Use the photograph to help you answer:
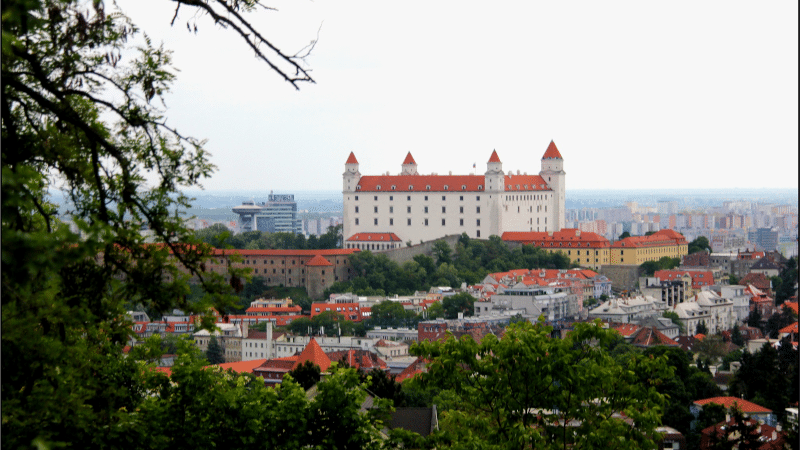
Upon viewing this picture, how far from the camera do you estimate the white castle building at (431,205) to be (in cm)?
6475

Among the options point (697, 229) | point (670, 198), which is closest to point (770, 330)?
point (697, 229)

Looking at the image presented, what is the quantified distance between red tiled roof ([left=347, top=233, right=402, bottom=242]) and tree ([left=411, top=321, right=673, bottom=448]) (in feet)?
181

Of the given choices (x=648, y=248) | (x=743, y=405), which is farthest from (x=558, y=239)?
(x=743, y=405)

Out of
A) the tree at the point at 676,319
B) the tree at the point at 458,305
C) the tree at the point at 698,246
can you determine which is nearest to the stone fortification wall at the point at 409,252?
the tree at the point at 458,305

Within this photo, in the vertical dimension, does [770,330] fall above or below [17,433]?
below

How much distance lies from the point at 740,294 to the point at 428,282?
16133 millimetres

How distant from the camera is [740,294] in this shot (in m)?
59.2

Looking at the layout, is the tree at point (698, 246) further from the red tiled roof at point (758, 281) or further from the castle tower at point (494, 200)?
the castle tower at point (494, 200)

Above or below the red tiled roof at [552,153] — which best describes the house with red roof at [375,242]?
below

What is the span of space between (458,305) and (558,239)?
16.4m

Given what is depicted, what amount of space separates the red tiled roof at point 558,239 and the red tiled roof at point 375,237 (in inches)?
243

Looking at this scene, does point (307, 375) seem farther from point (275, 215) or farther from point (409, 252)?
point (275, 215)

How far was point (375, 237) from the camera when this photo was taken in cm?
6412

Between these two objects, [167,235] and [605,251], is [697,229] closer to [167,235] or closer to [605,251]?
[605,251]
